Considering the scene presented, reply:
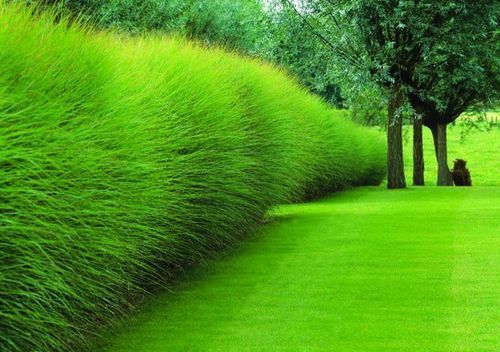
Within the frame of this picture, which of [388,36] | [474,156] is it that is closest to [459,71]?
[388,36]

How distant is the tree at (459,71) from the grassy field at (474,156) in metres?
4.80

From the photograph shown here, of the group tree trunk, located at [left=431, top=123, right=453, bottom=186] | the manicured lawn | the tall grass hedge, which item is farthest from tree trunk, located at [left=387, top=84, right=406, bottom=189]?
Answer: the tall grass hedge

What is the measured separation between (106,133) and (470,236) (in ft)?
22.5

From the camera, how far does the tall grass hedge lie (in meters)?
4.82

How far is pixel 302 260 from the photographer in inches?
383

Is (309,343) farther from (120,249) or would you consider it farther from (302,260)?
(302,260)

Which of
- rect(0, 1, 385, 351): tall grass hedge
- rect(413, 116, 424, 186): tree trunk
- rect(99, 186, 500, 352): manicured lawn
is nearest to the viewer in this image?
rect(0, 1, 385, 351): tall grass hedge

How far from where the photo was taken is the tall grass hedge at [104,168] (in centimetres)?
482

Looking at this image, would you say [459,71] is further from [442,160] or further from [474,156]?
[474,156]

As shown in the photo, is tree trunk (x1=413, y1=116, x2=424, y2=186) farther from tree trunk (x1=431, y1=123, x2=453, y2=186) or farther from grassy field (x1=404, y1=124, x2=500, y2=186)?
grassy field (x1=404, y1=124, x2=500, y2=186)

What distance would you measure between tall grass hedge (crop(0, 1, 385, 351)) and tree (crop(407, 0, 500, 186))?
1034cm

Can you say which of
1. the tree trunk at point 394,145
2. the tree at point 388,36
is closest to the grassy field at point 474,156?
the tree trunk at point 394,145

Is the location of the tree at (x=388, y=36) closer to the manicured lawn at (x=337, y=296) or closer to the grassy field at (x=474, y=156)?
the manicured lawn at (x=337, y=296)

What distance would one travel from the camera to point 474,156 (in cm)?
4219
